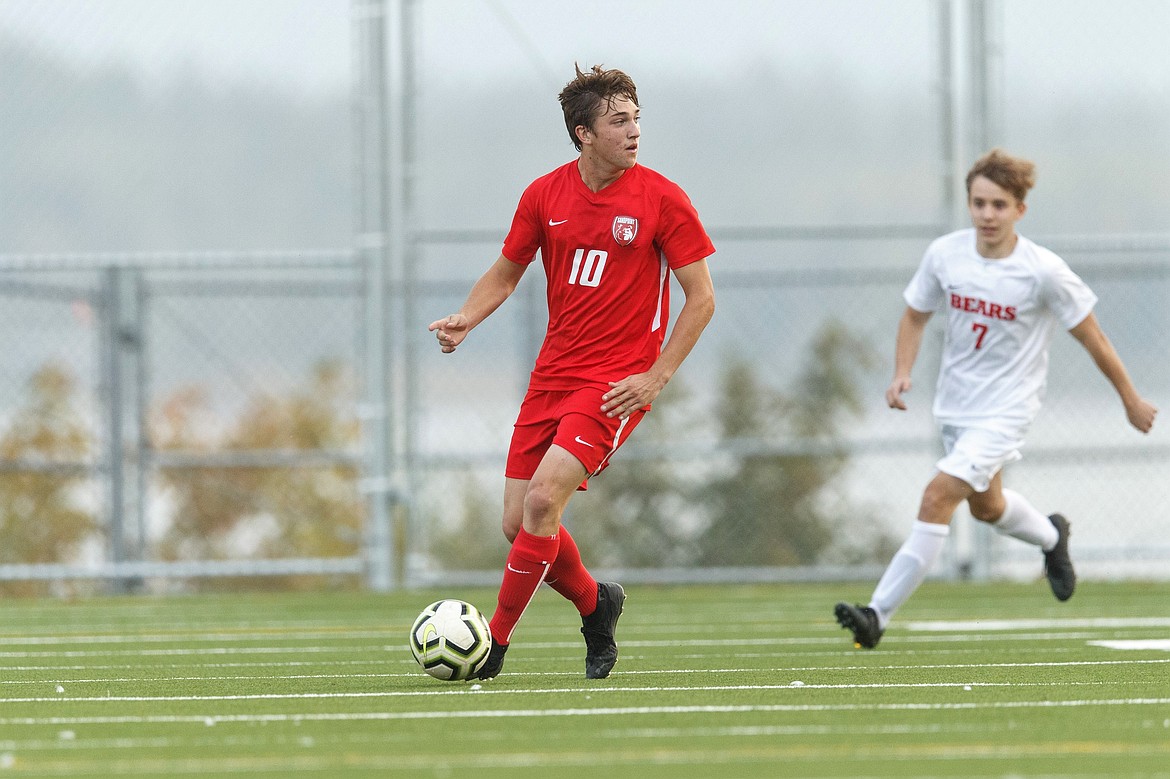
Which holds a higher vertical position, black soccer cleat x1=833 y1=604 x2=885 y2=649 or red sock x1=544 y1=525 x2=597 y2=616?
red sock x1=544 y1=525 x2=597 y2=616

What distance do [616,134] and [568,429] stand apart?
38.8 inches

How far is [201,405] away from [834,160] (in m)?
5.00

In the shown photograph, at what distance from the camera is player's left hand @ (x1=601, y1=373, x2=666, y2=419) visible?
5.76 m

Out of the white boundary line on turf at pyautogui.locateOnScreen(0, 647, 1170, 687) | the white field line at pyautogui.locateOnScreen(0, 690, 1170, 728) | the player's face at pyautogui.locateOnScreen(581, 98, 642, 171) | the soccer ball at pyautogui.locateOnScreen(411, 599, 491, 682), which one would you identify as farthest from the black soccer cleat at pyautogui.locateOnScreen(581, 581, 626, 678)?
the player's face at pyautogui.locateOnScreen(581, 98, 642, 171)

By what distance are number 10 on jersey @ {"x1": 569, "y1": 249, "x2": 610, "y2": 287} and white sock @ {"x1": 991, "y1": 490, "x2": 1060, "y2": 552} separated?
2.67 meters

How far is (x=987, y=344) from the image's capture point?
293 inches

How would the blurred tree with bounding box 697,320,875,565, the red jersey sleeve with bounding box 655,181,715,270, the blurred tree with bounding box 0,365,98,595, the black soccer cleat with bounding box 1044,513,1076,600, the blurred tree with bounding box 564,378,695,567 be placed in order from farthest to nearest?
1. the blurred tree with bounding box 0,365,98,595
2. the blurred tree with bounding box 697,320,875,565
3. the blurred tree with bounding box 564,378,695,567
4. the black soccer cleat with bounding box 1044,513,1076,600
5. the red jersey sleeve with bounding box 655,181,715,270

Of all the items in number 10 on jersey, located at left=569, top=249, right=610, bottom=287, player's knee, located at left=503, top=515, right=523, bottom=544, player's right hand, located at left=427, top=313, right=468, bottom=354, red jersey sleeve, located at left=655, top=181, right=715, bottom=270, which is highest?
red jersey sleeve, located at left=655, top=181, right=715, bottom=270

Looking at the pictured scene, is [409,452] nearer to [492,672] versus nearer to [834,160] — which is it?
[834,160]

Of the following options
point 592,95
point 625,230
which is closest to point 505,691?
point 625,230

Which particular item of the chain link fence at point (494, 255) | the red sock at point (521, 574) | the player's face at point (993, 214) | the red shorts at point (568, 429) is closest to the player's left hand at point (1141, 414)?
the player's face at point (993, 214)

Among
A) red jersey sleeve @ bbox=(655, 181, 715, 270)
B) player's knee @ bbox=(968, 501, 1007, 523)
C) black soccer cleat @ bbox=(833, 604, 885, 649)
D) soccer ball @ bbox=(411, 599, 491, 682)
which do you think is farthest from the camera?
player's knee @ bbox=(968, 501, 1007, 523)

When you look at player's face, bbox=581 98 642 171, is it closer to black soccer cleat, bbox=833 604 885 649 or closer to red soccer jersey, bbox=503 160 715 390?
red soccer jersey, bbox=503 160 715 390

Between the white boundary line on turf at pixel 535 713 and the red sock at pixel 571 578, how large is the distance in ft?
3.67
